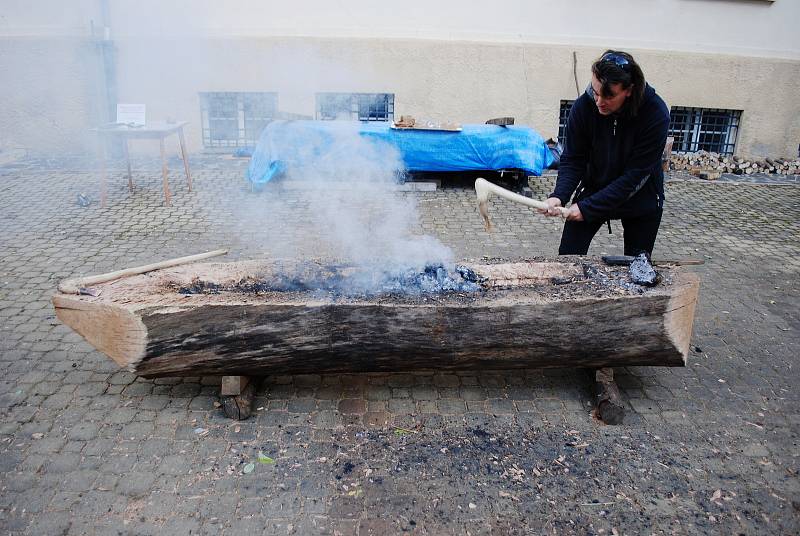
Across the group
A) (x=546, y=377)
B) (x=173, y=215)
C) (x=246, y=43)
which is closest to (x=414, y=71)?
(x=246, y=43)

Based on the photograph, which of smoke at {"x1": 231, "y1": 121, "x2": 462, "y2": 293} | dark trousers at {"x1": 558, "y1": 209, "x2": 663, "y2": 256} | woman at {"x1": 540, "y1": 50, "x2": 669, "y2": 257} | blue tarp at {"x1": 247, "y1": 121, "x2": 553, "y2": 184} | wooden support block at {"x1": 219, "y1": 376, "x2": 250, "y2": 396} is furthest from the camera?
blue tarp at {"x1": 247, "y1": 121, "x2": 553, "y2": 184}

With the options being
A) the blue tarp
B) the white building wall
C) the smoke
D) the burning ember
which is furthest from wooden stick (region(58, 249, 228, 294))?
the white building wall

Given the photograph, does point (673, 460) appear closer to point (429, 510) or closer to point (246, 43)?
point (429, 510)

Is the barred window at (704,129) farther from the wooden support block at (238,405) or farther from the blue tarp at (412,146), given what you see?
the wooden support block at (238,405)

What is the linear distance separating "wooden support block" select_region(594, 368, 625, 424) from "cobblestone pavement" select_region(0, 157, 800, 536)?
0.06 meters

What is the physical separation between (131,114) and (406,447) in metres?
5.81

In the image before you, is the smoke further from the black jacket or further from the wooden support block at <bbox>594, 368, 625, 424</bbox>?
the wooden support block at <bbox>594, 368, 625, 424</bbox>

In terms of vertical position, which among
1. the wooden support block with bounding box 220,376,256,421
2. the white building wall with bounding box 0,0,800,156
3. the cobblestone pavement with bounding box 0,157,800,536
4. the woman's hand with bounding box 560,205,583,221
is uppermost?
the white building wall with bounding box 0,0,800,156

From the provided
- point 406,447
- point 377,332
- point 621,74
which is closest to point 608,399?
point 406,447

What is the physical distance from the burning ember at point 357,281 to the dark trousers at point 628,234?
859 mm

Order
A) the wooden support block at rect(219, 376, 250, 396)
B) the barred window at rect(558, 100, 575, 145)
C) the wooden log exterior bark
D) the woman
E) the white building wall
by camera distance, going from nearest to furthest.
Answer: the wooden log exterior bark
the wooden support block at rect(219, 376, 250, 396)
the woman
the white building wall
the barred window at rect(558, 100, 575, 145)

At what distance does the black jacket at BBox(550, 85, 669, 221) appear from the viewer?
3355 millimetres

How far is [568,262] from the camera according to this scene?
3662 mm

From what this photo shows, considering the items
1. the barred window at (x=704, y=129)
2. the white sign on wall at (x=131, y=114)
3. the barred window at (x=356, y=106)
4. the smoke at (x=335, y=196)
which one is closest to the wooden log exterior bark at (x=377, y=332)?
the smoke at (x=335, y=196)
